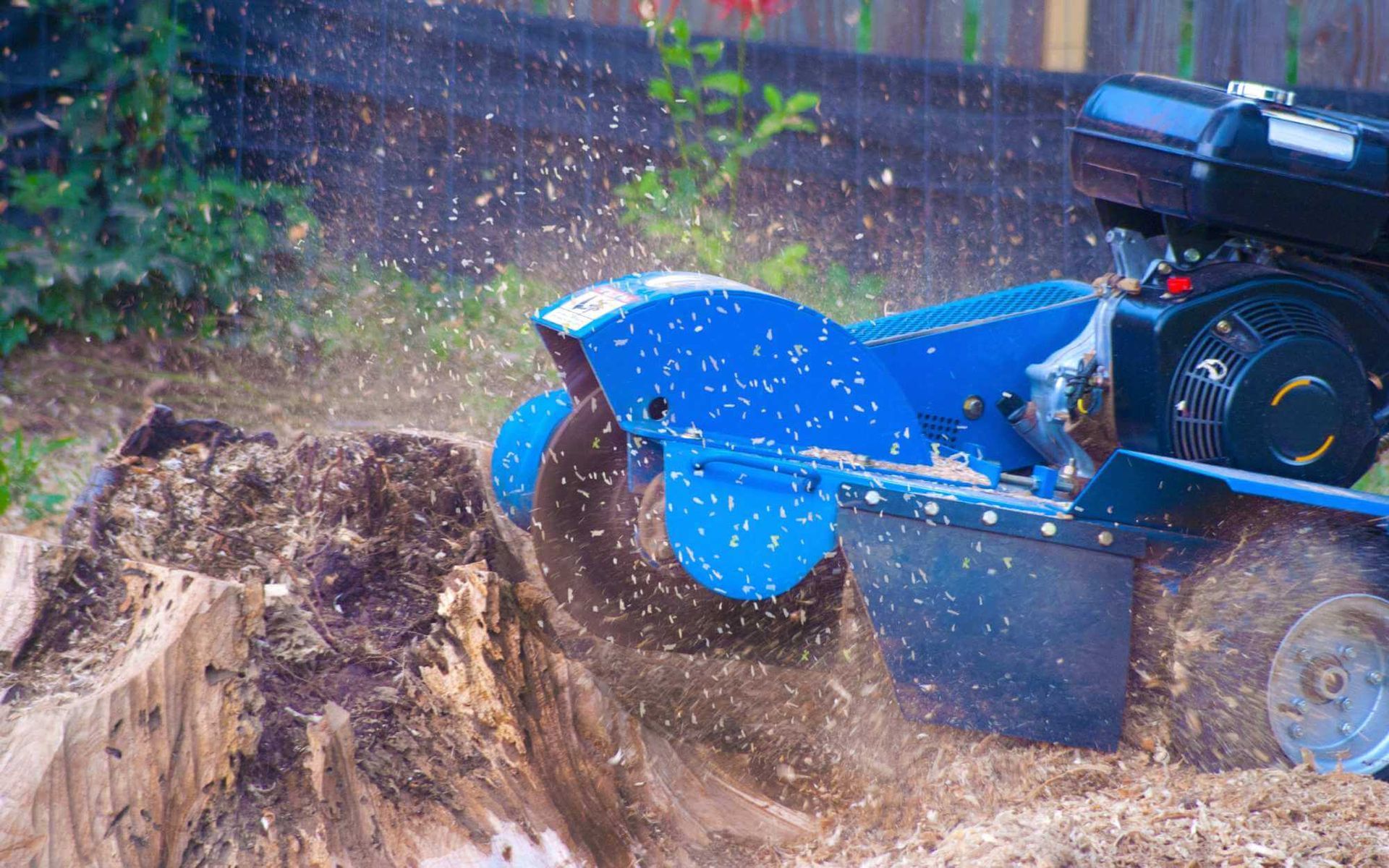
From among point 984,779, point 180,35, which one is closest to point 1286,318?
point 984,779

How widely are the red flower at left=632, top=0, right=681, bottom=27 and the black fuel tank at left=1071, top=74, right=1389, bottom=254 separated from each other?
11.5ft

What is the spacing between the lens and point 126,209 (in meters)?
5.52

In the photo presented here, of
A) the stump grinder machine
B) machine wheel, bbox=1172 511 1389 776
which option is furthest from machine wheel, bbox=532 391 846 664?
machine wheel, bbox=1172 511 1389 776

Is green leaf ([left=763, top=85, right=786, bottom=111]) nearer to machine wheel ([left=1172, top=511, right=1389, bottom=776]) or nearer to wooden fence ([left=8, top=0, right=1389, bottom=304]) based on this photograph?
wooden fence ([left=8, top=0, right=1389, bottom=304])

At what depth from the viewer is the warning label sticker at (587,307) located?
261cm

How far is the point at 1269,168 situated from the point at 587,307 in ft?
4.60

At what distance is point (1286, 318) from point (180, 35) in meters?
4.69

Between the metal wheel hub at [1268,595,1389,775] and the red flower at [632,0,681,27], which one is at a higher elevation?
the red flower at [632,0,681,27]

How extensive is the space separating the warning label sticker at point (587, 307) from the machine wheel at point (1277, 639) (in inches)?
50.5

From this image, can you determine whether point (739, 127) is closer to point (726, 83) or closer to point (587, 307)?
point (726, 83)

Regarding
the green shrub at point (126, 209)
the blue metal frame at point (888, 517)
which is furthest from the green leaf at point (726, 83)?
the blue metal frame at point (888, 517)

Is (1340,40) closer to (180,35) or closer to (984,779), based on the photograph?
(984,779)

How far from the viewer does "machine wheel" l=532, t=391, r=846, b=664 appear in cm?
276

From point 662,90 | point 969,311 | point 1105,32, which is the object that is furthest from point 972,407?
point 1105,32
